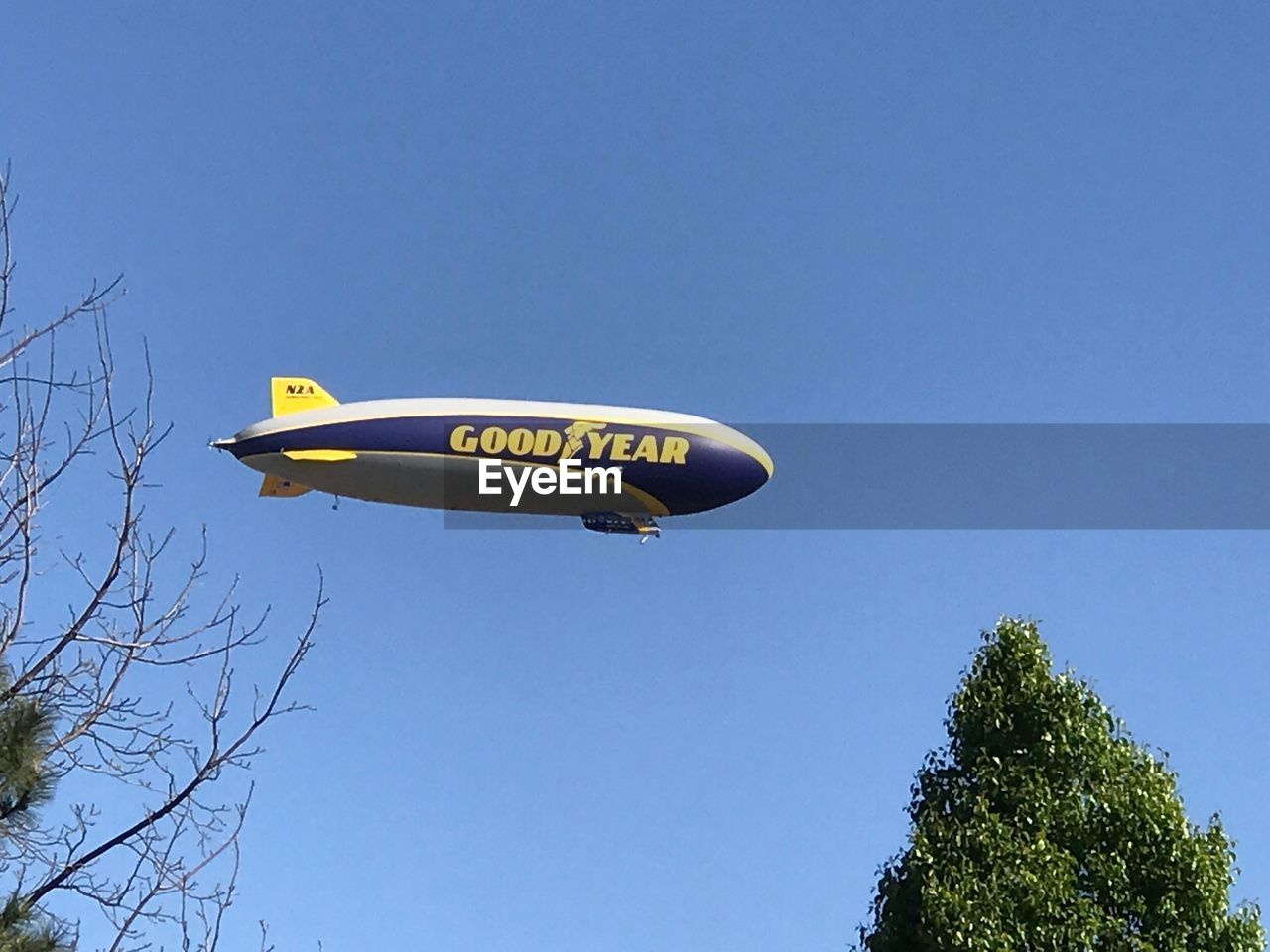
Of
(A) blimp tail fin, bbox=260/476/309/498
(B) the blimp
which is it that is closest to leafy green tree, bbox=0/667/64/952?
(B) the blimp

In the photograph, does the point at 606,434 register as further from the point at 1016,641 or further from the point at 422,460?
the point at 1016,641

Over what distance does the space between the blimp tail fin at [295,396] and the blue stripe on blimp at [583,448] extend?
303 cm

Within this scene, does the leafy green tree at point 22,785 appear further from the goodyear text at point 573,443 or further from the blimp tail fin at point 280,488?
the blimp tail fin at point 280,488

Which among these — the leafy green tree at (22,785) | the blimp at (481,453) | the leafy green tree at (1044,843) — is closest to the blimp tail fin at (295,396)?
the blimp at (481,453)

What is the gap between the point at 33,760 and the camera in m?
10.6

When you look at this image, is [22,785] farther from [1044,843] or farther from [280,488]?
[280,488]

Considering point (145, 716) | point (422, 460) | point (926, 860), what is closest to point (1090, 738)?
point (926, 860)

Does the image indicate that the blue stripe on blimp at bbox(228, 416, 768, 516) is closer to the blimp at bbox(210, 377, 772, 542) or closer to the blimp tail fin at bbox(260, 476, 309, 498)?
the blimp at bbox(210, 377, 772, 542)

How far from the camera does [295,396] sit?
156ft

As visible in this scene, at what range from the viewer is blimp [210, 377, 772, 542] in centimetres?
4319

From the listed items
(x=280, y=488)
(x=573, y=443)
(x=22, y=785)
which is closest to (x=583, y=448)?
(x=573, y=443)

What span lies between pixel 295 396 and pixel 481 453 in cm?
775

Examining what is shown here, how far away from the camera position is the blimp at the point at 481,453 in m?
43.2

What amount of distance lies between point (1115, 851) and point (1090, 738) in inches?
78.5
